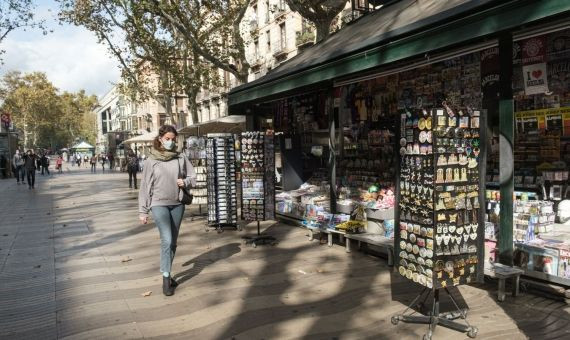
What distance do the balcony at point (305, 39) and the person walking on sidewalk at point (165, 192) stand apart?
27.1 m

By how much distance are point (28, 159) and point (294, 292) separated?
2221 cm

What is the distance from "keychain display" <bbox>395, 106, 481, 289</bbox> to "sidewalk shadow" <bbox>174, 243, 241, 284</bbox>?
3252 mm

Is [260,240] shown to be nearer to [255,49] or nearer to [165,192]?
[165,192]

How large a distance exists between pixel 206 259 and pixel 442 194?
427 cm

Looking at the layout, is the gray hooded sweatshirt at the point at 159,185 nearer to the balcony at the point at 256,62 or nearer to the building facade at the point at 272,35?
the building facade at the point at 272,35

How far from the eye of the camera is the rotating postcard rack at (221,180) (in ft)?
30.4

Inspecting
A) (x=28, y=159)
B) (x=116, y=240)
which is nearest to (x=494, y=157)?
(x=116, y=240)

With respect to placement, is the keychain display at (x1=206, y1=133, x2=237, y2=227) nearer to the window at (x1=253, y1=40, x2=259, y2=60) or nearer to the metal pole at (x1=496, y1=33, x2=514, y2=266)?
the metal pole at (x1=496, y1=33, x2=514, y2=266)

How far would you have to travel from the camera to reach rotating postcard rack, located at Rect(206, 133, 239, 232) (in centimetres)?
927

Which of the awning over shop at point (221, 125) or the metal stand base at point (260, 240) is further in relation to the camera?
the awning over shop at point (221, 125)

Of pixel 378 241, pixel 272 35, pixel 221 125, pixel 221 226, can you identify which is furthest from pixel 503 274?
pixel 272 35

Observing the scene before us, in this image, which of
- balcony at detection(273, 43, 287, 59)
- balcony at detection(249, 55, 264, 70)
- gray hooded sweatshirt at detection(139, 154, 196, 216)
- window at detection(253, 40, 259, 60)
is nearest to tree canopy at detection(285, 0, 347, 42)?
gray hooded sweatshirt at detection(139, 154, 196, 216)

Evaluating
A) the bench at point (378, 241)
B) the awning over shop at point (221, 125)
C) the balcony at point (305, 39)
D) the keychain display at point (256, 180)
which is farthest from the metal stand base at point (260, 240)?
the balcony at point (305, 39)

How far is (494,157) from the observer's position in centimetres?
721
